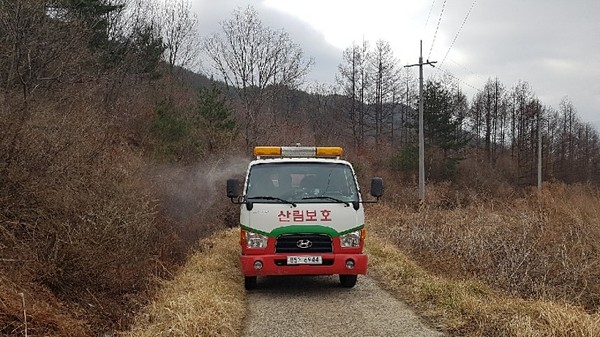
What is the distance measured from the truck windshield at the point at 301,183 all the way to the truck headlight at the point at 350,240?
0.58 metres

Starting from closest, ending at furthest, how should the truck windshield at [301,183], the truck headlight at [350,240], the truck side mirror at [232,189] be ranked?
1. the truck headlight at [350,240]
2. the truck windshield at [301,183]
3. the truck side mirror at [232,189]

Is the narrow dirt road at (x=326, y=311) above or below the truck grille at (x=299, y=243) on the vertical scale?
below

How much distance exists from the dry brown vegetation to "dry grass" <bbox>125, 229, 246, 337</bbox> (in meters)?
2.81

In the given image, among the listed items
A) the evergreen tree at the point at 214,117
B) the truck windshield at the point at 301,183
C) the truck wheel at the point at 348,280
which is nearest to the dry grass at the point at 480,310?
the truck wheel at the point at 348,280

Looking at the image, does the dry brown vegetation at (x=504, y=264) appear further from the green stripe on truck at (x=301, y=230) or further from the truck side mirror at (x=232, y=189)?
the truck side mirror at (x=232, y=189)

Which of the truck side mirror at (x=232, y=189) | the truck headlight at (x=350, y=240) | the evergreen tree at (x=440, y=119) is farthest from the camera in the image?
the evergreen tree at (x=440, y=119)

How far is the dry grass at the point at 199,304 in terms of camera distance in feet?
21.3

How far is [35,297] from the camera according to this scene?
22.3ft

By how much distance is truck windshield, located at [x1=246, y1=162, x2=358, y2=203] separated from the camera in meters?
9.21

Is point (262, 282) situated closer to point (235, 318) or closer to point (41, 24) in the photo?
point (235, 318)

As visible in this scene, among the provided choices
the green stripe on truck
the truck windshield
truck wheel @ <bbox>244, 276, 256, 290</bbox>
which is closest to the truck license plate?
the green stripe on truck

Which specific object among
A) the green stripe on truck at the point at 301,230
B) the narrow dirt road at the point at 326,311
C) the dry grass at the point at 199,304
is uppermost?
the green stripe on truck at the point at 301,230

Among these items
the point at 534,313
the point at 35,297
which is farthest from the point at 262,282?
the point at 534,313

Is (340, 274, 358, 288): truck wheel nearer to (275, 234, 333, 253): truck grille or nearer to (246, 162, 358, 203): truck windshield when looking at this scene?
(275, 234, 333, 253): truck grille
